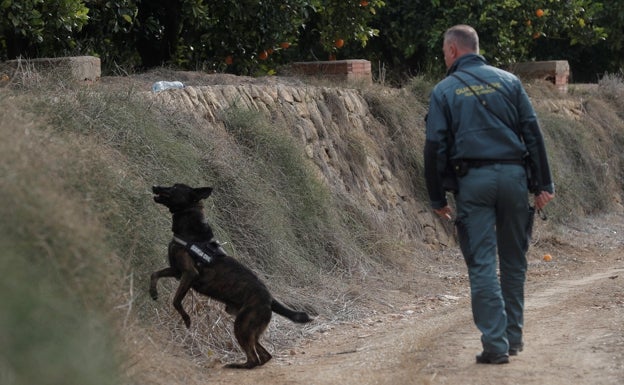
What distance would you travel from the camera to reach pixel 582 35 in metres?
20.9

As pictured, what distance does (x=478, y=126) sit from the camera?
6.82 m

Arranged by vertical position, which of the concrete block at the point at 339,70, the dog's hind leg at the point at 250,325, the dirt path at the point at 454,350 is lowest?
the dirt path at the point at 454,350

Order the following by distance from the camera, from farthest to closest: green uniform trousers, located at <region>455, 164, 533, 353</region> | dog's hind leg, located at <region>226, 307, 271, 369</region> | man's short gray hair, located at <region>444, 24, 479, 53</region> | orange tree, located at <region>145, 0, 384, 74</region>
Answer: orange tree, located at <region>145, 0, 384, 74</region> < dog's hind leg, located at <region>226, 307, 271, 369</region> < man's short gray hair, located at <region>444, 24, 479, 53</region> < green uniform trousers, located at <region>455, 164, 533, 353</region>

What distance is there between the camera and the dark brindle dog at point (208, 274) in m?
7.16

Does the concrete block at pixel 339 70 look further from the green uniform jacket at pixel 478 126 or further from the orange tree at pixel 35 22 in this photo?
the green uniform jacket at pixel 478 126

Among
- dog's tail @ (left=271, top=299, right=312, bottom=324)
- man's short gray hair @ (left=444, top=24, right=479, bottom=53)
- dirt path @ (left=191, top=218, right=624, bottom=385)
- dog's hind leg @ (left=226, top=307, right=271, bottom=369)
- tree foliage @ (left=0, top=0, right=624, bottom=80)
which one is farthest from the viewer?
tree foliage @ (left=0, top=0, right=624, bottom=80)

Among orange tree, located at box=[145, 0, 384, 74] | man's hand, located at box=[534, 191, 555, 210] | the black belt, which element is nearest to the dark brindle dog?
the black belt

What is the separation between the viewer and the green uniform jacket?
681 cm

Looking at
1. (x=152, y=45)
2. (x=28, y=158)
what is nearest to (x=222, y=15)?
(x=152, y=45)

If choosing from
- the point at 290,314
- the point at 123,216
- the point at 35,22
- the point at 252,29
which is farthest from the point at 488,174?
the point at 252,29

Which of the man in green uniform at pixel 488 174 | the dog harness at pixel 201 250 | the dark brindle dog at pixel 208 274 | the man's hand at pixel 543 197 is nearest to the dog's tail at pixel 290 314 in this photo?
the dark brindle dog at pixel 208 274

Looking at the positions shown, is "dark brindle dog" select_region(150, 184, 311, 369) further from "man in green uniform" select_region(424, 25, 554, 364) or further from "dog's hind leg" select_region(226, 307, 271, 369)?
"man in green uniform" select_region(424, 25, 554, 364)

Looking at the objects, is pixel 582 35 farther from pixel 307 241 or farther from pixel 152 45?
pixel 307 241

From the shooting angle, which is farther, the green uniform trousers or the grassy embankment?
the green uniform trousers
